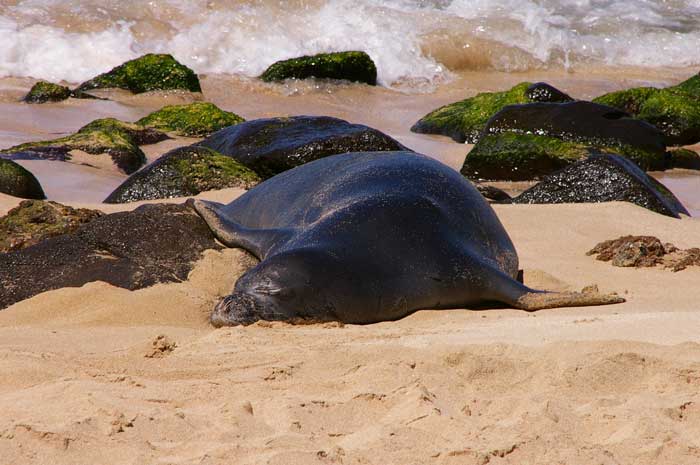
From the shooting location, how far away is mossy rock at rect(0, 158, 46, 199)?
811 centimetres

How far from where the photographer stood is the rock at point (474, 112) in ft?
42.2

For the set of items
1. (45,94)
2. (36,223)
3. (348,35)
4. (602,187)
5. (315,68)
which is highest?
(36,223)

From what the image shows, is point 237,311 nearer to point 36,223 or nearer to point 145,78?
point 36,223

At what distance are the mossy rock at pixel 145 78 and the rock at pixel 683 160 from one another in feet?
21.5

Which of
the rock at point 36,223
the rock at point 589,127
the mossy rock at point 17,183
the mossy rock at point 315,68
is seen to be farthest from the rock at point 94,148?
the mossy rock at point 315,68

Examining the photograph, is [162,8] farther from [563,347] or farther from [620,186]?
[563,347]

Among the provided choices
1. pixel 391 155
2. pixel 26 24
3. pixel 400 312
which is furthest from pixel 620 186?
pixel 26 24

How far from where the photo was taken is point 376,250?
4918mm

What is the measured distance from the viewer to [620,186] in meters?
8.41

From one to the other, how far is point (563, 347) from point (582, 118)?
8518 mm

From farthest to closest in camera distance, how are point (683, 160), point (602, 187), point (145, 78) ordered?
point (145, 78), point (683, 160), point (602, 187)

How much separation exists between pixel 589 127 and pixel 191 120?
443cm

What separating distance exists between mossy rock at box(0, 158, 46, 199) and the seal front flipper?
2.41 metres

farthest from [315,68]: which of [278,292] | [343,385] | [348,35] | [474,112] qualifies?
[343,385]
